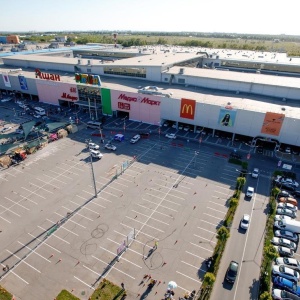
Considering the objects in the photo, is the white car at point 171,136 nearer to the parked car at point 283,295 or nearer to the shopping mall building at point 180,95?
the shopping mall building at point 180,95

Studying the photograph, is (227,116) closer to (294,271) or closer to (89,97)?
(294,271)

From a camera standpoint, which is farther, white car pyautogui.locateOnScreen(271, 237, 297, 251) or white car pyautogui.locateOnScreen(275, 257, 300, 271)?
white car pyautogui.locateOnScreen(271, 237, 297, 251)

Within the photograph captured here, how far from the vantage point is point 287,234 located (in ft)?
132

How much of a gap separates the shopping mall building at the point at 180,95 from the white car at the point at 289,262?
37778mm

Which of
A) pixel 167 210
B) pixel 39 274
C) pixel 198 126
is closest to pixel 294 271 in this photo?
pixel 167 210

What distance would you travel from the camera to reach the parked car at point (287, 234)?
131 ft

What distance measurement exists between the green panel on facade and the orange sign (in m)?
50.0

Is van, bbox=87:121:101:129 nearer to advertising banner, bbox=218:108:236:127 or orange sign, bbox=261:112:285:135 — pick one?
advertising banner, bbox=218:108:236:127

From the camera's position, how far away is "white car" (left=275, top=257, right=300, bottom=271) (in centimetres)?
3503

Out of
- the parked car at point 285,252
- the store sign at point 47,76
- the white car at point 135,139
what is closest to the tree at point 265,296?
the parked car at point 285,252

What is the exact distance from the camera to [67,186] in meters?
52.4

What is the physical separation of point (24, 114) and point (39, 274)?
71889 mm

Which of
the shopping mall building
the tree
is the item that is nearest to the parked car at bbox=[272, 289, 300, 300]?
the tree

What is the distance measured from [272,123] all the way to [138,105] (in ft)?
132
